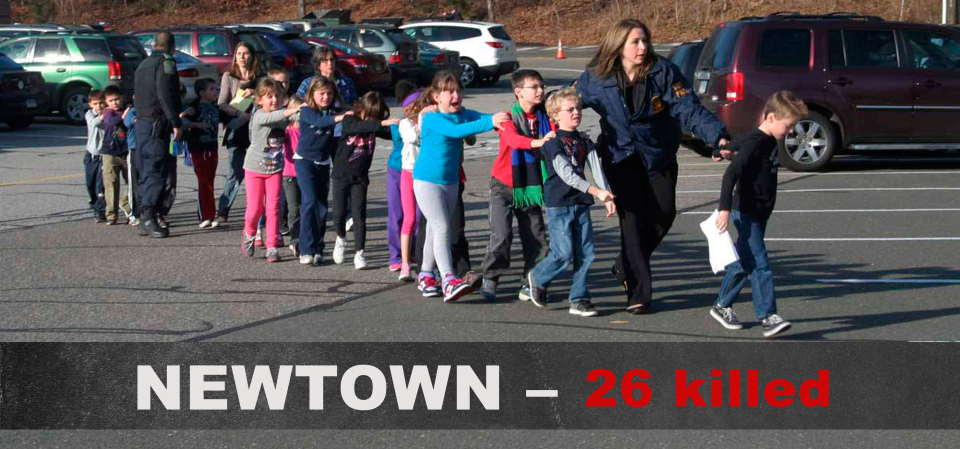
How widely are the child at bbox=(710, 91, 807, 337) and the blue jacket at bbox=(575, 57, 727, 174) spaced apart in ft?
1.22

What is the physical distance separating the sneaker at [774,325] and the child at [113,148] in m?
6.39

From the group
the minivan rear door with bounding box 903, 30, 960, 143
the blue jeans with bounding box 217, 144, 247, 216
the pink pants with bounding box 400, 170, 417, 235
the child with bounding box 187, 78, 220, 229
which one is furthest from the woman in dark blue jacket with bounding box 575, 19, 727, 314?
the minivan rear door with bounding box 903, 30, 960, 143

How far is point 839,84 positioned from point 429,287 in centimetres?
804

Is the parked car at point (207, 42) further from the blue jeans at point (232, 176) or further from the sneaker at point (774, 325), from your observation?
the sneaker at point (774, 325)

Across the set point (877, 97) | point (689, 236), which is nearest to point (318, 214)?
point (689, 236)

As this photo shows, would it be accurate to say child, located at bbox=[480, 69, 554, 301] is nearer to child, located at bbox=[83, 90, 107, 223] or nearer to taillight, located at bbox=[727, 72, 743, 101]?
child, located at bbox=[83, 90, 107, 223]

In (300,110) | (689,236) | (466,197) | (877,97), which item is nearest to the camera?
(300,110)

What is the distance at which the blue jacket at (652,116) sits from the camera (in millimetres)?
7211

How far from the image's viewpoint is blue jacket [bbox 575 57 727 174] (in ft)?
23.7

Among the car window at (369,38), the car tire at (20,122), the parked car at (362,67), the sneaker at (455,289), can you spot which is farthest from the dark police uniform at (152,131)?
the car window at (369,38)

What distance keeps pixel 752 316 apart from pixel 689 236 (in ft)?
9.69

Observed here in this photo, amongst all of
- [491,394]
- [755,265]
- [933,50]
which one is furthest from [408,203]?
[933,50]

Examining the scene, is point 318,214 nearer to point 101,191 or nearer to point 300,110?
point 300,110

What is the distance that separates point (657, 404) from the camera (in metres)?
5.30
